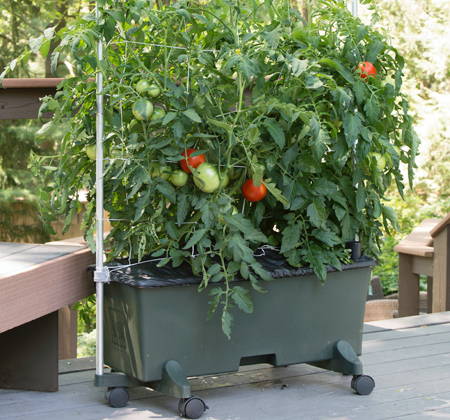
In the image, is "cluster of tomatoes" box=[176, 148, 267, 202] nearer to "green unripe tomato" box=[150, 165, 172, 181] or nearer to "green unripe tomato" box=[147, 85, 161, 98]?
"green unripe tomato" box=[150, 165, 172, 181]

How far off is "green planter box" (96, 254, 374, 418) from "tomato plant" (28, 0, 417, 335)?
0.07m

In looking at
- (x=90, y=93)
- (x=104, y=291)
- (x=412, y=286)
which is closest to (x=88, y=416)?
(x=104, y=291)

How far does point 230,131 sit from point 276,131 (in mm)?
135

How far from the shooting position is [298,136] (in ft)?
6.67

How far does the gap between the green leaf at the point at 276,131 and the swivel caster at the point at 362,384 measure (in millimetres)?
717

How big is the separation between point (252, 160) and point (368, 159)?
39 centimetres

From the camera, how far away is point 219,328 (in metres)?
2.11

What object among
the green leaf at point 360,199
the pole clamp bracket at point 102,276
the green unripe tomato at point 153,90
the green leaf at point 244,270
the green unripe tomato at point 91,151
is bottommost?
the pole clamp bracket at point 102,276

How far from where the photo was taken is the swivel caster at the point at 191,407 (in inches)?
78.5

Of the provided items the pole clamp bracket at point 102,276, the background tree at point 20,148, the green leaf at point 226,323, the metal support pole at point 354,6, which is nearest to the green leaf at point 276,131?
the green leaf at point 226,323

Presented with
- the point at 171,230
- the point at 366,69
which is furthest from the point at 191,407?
the point at 366,69

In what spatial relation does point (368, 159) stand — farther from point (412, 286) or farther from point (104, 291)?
point (412, 286)

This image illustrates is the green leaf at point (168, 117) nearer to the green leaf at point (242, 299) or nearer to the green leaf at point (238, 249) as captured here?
the green leaf at point (238, 249)

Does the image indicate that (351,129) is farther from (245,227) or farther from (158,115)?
(158,115)
